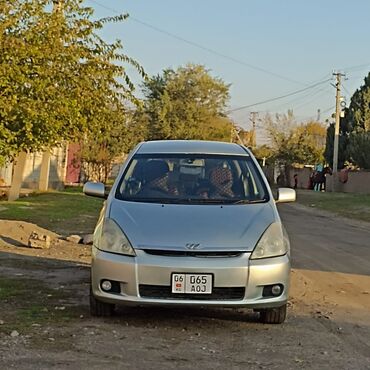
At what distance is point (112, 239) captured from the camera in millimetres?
6555

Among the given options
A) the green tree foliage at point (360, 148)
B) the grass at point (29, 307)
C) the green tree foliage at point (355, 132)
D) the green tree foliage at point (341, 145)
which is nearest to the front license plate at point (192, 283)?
the grass at point (29, 307)

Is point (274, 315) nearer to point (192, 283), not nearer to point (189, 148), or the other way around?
point (192, 283)

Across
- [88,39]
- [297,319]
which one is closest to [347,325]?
[297,319]

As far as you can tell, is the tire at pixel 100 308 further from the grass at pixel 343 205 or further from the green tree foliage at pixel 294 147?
the green tree foliage at pixel 294 147

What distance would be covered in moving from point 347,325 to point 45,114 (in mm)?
6789

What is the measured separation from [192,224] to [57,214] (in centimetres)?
1373

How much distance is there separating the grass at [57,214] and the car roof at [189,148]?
7843 mm

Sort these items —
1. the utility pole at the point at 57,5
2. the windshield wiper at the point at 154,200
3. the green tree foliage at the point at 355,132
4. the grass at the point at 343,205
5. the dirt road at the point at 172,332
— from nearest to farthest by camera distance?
the dirt road at the point at 172,332 → the windshield wiper at the point at 154,200 → the utility pole at the point at 57,5 → the grass at the point at 343,205 → the green tree foliage at the point at 355,132

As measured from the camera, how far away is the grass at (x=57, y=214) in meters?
16.9

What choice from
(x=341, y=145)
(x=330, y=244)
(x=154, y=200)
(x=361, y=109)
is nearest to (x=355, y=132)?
(x=361, y=109)

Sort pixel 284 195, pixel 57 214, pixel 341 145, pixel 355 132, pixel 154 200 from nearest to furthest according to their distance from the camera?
pixel 154 200, pixel 284 195, pixel 57 214, pixel 355 132, pixel 341 145

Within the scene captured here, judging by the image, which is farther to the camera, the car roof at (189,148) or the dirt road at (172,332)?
the car roof at (189,148)

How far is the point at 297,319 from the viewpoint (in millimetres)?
7359

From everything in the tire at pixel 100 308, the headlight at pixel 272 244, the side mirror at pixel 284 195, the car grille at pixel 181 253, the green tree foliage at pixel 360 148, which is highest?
the green tree foliage at pixel 360 148
